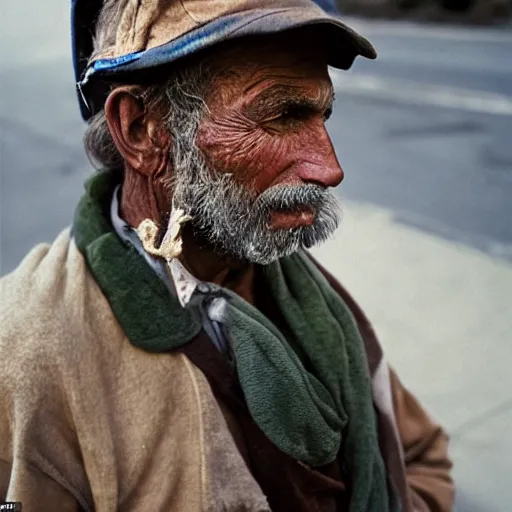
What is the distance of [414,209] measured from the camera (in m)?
5.37

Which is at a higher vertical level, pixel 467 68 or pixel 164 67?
pixel 467 68

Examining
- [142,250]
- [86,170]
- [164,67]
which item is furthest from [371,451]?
[86,170]

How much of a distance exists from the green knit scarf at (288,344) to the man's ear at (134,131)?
0.15 metres

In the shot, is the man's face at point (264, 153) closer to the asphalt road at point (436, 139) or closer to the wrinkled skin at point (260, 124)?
the wrinkled skin at point (260, 124)

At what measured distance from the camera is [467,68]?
9.93m

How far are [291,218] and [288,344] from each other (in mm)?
283

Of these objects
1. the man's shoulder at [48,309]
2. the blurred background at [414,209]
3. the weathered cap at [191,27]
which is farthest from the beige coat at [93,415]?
the blurred background at [414,209]

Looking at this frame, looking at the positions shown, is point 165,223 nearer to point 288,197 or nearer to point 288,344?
point 288,197

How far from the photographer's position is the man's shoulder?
1.26m

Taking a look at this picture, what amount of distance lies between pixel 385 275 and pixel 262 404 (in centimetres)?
315

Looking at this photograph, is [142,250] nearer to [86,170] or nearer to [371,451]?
[371,451]

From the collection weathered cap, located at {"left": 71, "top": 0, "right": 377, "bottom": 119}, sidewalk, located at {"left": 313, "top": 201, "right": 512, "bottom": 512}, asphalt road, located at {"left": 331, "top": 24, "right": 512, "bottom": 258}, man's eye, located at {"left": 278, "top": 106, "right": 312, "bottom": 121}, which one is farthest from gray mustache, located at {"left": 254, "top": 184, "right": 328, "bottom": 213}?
asphalt road, located at {"left": 331, "top": 24, "right": 512, "bottom": 258}

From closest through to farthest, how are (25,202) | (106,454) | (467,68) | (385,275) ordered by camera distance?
(106,454), (385,275), (25,202), (467,68)

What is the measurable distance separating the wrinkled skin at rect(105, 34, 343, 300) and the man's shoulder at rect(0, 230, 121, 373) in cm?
21
